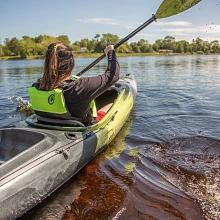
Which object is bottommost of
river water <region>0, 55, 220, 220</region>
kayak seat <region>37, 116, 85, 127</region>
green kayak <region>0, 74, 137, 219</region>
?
river water <region>0, 55, 220, 220</region>

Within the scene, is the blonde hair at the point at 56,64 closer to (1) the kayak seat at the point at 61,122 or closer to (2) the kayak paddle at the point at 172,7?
(1) the kayak seat at the point at 61,122

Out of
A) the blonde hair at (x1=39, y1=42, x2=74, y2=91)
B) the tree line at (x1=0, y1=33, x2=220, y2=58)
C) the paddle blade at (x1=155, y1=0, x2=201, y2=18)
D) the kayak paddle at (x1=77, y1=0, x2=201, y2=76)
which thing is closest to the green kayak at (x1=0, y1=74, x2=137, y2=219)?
the blonde hair at (x1=39, y1=42, x2=74, y2=91)

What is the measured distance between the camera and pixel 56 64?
3.09 m

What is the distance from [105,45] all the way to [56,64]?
97.9 metres

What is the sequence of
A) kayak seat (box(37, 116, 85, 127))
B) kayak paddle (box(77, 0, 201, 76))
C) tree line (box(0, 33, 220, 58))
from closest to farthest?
kayak seat (box(37, 116, 85, 127)) < kayak paddle (box(77, 0, 201, 76)) < tree line (box(0, 33, 220, 58))

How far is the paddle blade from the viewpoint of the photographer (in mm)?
5060

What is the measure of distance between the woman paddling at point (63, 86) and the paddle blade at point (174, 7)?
89.8 inches

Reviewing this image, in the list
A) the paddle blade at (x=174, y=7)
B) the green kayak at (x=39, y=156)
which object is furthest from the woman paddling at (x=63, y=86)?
the paddle blade at (x=174, y=7)

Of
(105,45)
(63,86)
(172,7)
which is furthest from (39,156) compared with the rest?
(105,45)

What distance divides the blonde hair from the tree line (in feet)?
226

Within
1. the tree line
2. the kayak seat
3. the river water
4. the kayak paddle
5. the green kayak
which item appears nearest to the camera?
the green kayak

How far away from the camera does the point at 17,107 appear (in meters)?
7.77

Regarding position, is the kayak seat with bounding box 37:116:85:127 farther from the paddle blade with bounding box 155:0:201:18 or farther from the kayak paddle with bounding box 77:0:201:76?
the paddle blade with bounding box 155:0:201:18

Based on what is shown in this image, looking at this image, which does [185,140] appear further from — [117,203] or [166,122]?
[117,203]
